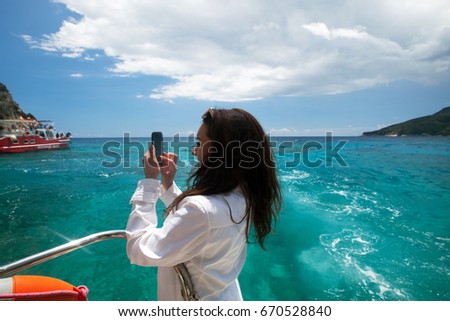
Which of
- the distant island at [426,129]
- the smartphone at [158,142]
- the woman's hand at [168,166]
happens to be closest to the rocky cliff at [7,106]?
the smartphone at [158,142]

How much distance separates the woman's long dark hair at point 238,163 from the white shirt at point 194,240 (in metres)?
→ 0.09

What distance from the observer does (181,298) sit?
64.5 inches

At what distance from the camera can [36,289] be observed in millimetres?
1920

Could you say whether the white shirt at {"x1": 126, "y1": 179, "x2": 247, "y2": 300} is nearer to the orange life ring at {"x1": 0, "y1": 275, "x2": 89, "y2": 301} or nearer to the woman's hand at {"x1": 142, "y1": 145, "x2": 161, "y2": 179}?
the woman's hand at {"x1": 142, "y1": 145, "x2": 161, "y2": 179}

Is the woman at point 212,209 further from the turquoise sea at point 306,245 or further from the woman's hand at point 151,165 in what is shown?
the turquoise sea at point 306,245

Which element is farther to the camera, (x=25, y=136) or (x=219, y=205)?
(x=25, y=136)

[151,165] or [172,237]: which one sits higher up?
[151,165]

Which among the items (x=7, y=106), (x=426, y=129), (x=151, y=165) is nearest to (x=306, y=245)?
(x=151, y=165)

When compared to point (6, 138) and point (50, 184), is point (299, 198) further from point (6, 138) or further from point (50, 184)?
point (6, 138)

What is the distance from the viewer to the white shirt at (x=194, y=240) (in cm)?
127

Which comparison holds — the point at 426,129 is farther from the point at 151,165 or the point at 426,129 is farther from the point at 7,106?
the point at 7,106

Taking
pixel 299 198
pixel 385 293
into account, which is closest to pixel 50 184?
pixel 299 198

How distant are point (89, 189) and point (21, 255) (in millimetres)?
7991

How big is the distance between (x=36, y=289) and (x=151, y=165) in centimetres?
138
